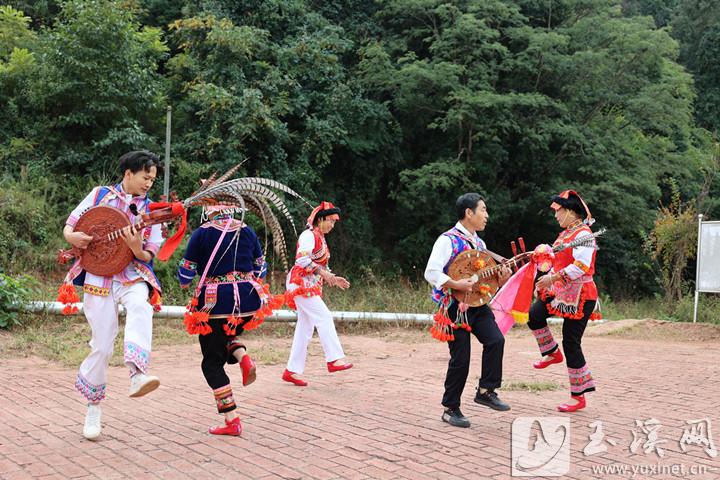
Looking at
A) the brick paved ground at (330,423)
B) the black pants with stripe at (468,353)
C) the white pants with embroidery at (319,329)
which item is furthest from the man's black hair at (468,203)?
the white pants with embroidery at (319,329)

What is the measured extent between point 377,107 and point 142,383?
15.9 m

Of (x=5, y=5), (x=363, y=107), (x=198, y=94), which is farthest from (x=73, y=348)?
(x=5, y=5)

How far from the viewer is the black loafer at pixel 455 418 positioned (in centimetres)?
546

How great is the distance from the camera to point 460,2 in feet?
65.9

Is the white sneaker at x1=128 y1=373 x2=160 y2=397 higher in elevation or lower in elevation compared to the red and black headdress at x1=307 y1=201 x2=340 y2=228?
lower

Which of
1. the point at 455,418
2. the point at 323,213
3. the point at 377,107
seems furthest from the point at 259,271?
the point at 377,107

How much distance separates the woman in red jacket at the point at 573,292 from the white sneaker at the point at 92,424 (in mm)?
3863

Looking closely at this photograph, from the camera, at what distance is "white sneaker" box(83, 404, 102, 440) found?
16.1ft

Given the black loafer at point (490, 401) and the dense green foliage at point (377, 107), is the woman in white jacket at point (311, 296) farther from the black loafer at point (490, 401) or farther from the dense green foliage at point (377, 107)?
the dense green foliage at point (377, 107)

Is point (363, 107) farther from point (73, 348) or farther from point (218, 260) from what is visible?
point (218, 260)

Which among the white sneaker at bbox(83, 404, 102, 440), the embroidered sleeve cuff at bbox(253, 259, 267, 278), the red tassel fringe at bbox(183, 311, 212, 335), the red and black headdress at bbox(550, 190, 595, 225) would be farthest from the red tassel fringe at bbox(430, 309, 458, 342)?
the white sneaker at bbox(83, 404, 102, 440)

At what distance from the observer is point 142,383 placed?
4648 mm

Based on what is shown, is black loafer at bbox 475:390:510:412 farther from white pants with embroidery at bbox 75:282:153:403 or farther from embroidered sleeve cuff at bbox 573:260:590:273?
white pants with embroidery at bbox 75:282:153:403

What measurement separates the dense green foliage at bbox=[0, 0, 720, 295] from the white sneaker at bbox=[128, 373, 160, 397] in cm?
1099
